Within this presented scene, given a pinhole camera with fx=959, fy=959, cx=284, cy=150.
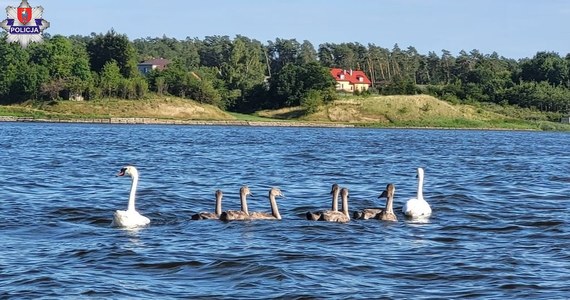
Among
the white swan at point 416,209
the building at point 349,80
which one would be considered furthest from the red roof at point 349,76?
the white swan at point 416,209

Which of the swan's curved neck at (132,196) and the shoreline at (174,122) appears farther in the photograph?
the shoreline at (174,122)

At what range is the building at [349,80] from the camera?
555ft

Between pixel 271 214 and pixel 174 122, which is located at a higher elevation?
pixel 271 214

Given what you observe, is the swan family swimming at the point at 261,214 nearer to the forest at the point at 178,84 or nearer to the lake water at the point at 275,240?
the lake water at the point at 275,240

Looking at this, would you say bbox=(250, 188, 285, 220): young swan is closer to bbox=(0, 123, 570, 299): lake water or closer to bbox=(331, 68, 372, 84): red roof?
bbox=(0, 123, 570, 299): lake water

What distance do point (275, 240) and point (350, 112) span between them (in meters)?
113

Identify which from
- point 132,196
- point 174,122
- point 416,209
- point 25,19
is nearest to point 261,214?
point 132,196

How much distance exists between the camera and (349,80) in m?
172

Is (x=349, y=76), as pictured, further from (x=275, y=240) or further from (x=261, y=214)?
(x=275, y=240)

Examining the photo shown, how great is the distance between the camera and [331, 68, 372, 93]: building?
555 feet

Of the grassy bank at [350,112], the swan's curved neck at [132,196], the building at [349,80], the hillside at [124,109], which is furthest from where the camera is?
the building at [349,80]

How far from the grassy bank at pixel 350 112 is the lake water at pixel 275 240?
85.8 metres

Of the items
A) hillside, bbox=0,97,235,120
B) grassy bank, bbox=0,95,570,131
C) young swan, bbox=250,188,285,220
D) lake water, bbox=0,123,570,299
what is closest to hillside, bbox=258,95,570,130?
grassy bank, bbox=0,95,570,131

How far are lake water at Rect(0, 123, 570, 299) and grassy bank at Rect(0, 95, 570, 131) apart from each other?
85.8 meters
